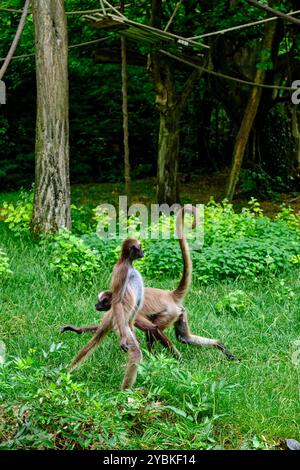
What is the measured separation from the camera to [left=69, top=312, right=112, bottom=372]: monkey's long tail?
17.2 feet

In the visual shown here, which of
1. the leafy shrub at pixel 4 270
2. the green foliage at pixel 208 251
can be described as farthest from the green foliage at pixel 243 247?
the leafy shrub at pixel 4 270

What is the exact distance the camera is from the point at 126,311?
Result: 5.20m

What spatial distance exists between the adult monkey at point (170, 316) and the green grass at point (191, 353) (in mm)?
117

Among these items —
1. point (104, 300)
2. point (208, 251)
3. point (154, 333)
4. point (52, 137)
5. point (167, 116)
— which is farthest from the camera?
point (167, 116)

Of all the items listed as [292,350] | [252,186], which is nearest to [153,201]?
[252,186]

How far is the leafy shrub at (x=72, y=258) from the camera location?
770cm

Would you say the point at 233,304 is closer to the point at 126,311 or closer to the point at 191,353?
the point at 191,353

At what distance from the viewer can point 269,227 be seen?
9.33 metres

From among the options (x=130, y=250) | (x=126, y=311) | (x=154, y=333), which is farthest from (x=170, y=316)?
(x=130, y=250)

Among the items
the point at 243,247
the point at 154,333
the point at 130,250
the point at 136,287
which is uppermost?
the point at 130,250

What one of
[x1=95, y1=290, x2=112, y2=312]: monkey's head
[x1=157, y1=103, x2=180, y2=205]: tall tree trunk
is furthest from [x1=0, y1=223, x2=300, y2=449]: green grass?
[x1=157, y1=103, x2=180, y2=205]: tall tree trunk

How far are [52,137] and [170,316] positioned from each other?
4.14m

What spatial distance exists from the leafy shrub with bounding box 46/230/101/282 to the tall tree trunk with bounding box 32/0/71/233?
38.2 inches

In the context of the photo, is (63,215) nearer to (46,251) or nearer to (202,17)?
(46,251)
